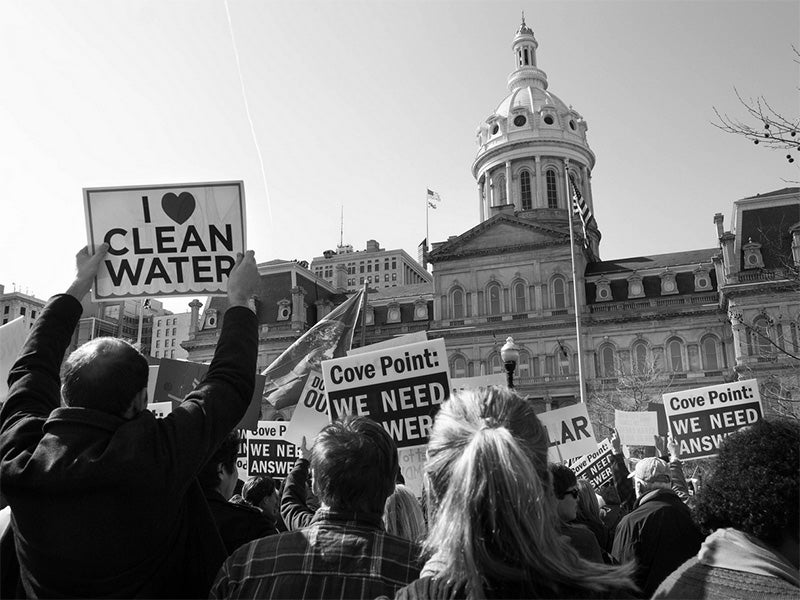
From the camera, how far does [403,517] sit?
4.43m

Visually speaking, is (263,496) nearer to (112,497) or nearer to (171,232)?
(171,232)

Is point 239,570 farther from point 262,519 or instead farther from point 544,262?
point 544,262

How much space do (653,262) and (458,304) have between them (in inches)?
545

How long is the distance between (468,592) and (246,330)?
1668 millimetres

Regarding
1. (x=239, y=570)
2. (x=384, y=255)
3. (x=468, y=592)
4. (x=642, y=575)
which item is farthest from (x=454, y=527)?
(x=384, y=255)

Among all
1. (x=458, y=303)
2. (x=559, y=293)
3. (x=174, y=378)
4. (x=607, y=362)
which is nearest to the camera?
(x=174, y=378)

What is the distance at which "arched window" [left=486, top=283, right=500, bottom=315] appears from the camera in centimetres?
5188

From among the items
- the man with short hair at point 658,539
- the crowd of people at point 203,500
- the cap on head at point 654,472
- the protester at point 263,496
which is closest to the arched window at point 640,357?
the cap on head at point 654,472

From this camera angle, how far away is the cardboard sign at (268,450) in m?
11.0

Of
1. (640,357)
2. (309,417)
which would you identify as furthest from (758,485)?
(640,357)

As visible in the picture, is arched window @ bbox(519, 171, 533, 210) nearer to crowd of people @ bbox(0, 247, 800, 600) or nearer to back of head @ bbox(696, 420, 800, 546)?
back of head @ bbox(696, 420, 800, 546)

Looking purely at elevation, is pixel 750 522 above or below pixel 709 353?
above

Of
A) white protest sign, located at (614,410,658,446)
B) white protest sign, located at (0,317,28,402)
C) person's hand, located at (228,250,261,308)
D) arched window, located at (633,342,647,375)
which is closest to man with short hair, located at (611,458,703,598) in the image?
person's hand, located at (228,250,261,308)

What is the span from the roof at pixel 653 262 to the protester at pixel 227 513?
5022 centimetres
